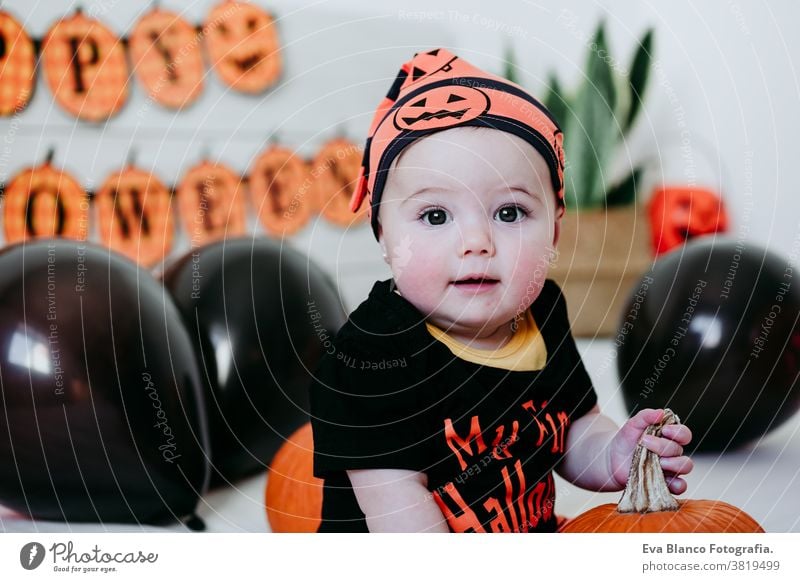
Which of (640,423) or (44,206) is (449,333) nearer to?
(640,423)

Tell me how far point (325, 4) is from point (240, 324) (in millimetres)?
369

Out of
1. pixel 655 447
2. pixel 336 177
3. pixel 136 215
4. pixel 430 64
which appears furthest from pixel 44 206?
pixel 655 447

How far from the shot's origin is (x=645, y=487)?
767 mm

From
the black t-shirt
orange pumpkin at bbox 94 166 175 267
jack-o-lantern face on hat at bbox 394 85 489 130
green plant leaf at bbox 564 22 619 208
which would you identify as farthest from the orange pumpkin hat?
orange pumpkin at bbox 94 166 175 267

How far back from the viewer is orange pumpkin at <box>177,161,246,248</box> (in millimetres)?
988

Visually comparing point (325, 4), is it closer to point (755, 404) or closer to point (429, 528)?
point (429, 528)

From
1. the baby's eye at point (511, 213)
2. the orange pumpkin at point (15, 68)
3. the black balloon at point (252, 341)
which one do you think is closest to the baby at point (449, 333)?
the baby's eye at point (511, 213)

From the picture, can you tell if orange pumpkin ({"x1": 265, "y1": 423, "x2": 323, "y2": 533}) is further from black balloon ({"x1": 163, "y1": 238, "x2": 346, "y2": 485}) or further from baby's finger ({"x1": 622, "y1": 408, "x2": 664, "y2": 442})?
baby's finger ({"x1": 622, "y1": 408, "x2": 664, "y2": 442})

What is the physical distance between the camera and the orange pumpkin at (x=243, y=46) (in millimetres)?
926

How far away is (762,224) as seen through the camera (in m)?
0.99

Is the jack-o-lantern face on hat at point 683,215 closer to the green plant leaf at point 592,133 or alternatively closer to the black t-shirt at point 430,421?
the green plant leaf at point 592,133

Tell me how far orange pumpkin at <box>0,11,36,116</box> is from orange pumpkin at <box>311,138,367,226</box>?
1.06 ft
